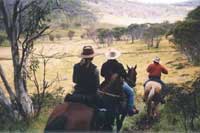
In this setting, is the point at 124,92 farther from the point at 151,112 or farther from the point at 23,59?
the point at 23,59

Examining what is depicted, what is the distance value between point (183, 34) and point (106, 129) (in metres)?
25.2

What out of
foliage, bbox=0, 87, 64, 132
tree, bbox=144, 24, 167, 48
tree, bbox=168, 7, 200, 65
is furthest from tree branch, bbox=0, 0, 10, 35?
tree, bbox=144, 24, 167, 48

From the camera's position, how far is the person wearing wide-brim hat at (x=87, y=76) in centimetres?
783

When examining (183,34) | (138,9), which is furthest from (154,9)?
(183,34)

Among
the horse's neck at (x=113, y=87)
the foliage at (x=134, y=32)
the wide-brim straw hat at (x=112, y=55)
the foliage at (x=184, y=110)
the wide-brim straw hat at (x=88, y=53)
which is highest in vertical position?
the wide-brim straw hat at (x=88, y=53)

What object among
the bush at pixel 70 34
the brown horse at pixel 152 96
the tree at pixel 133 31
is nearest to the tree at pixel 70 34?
the bush at pixel 70 34

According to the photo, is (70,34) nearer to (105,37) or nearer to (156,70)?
(105,37)

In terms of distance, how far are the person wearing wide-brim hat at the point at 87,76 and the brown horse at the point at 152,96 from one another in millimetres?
4723

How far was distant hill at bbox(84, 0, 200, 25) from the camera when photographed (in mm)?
97625

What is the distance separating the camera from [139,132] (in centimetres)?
1107

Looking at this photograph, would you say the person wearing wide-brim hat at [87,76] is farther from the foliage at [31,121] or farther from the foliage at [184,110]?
the foliage at [31,121]

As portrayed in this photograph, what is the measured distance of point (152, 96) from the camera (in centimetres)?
1260

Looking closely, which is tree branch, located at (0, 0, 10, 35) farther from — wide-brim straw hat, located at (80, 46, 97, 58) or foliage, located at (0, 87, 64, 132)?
wide-brim straw hat, located at (80, 46, 97, 58)

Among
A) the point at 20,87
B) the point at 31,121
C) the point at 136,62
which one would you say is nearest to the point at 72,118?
the point at 31,121
